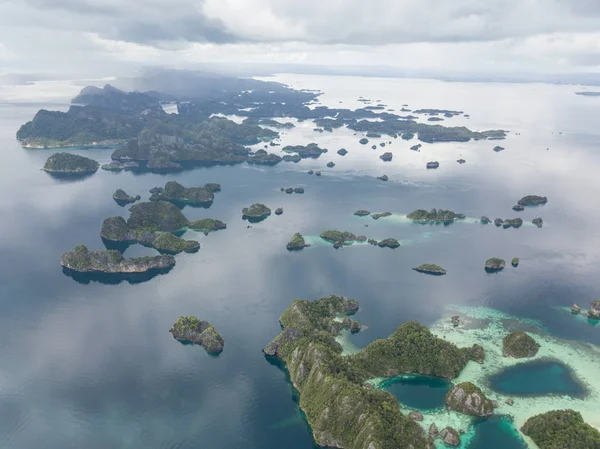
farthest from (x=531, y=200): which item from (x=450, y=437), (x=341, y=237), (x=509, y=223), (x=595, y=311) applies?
(x=450, y=437)

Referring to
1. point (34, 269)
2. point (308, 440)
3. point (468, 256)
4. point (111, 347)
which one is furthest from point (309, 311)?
point (34, 269)

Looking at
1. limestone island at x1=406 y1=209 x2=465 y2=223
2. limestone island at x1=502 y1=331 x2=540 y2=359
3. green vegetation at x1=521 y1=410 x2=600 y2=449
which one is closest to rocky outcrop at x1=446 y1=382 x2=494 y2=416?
green vegetation at x1=521 y1=410 x2=600 y2=449

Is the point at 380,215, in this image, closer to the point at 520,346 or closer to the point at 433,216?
the point at 433,216

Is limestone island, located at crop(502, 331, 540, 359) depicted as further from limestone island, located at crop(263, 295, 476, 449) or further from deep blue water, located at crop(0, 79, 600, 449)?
deep blue water, located at crop(0, 79, 600, 449)

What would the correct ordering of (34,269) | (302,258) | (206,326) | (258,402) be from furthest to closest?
(302,258), (34,269), (206,326), (258,402)

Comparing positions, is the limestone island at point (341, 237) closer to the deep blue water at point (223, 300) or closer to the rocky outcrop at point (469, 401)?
the deep blue water at point (223, 300)

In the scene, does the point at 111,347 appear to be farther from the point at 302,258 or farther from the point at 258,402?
the point at 302,258
